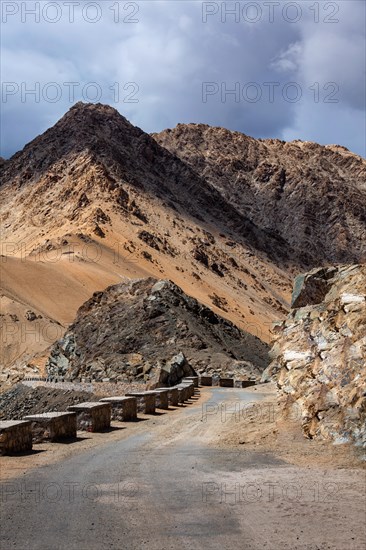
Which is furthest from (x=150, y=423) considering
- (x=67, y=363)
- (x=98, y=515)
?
(x=67, y=363)

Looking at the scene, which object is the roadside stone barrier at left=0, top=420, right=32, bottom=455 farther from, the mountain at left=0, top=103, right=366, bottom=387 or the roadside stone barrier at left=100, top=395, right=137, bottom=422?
the mountain at left=0, top=103, right=366, bottom=387

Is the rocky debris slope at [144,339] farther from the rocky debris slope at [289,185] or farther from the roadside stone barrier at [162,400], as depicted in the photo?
the rocky debris slope at [289,185]

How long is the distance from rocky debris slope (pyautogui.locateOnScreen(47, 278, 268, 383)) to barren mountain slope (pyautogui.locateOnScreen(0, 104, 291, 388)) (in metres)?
9.96

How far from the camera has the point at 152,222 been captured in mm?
93000

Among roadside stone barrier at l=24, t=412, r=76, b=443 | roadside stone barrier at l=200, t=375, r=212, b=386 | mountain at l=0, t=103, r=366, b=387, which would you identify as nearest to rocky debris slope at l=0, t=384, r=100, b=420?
mountain at l=0, t=103, r=366, b=387

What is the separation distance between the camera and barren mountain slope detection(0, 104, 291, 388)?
67.9 metres

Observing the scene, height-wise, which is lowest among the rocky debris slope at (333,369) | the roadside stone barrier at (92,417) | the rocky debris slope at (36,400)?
the rocky debris slope at (36,400)

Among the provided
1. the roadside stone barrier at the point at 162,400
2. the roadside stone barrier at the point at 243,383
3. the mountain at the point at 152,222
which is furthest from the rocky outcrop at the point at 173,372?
the mountain at the point at 152,222

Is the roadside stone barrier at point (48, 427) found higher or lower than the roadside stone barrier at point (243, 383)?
higher

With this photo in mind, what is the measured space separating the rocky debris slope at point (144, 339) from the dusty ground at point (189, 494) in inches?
760

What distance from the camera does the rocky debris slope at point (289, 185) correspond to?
138250 millimetres

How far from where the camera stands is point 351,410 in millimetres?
10062

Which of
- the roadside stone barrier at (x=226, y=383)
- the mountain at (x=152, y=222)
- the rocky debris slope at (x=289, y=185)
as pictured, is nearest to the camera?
the roadside stone barrier at (x=226, y=383)

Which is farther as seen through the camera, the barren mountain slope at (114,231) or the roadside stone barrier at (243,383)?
the barren mountain slope at (114,231)
